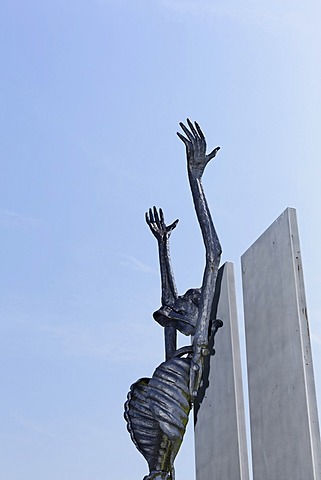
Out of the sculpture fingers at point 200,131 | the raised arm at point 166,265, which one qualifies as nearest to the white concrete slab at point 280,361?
the raised arm at point 166,265

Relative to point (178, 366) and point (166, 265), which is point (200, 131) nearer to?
point (166, 265)

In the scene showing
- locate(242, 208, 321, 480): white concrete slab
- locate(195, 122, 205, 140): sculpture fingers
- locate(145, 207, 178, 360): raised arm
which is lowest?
locate(242, 208, 321, 480): white concrete slab

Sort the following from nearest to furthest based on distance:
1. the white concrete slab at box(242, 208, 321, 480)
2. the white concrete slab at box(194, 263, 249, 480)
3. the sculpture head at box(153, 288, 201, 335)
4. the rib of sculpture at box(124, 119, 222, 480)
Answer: the white concrete slab at box(242, 208, 321, 480) → the rib of sculpture at box(124, 119, 222, 480) → the sculpture head at box(153, 288, 201, 335) → the white concrete slab at box(194, 263, 249, 480)

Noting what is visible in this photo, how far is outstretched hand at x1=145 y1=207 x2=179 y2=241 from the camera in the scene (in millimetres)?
3402

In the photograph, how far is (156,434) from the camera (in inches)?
110

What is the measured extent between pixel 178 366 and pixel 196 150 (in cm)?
87

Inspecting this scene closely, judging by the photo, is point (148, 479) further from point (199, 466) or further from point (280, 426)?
point (199, 466)

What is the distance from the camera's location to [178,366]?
2811 millimetres

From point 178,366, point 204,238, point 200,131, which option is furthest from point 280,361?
point 200,131

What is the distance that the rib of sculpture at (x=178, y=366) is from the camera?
273cm

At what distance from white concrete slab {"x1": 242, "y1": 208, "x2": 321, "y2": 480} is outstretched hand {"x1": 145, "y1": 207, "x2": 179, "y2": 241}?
44cm

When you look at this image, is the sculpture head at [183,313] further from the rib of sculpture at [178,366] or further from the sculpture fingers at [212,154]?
the sculpture fingers at [212,154]

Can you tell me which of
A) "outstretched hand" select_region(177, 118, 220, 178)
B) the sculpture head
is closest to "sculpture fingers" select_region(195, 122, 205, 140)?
"outstretched hand" select_region(177, 118, 220, 178)

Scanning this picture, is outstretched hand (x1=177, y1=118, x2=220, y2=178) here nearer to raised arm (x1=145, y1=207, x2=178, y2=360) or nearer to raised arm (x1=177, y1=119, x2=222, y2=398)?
raised arm (x1=177, y1=119, x2=222, y2=398)
